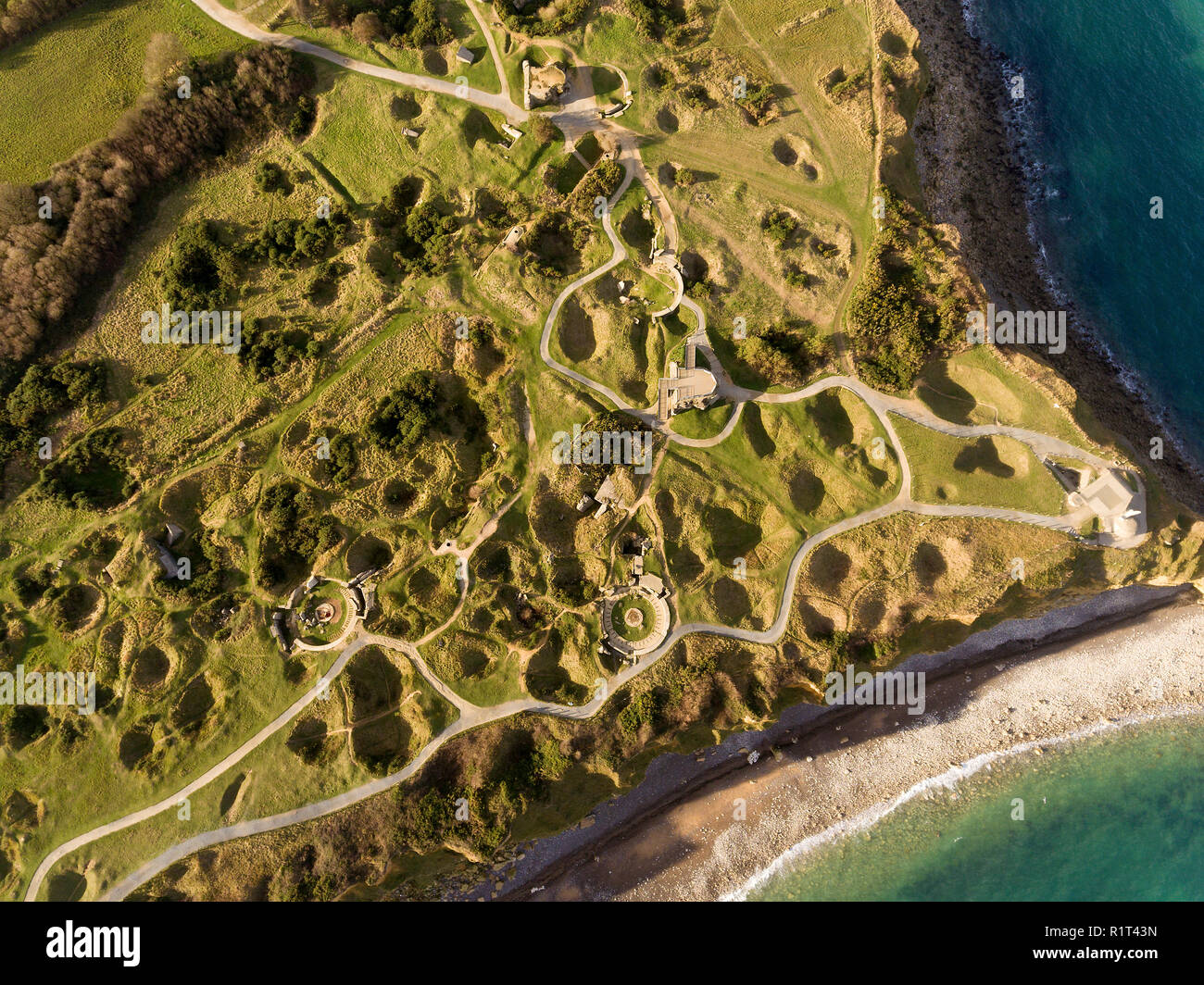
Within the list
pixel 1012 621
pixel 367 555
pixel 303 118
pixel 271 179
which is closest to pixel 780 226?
pixel 1012 621

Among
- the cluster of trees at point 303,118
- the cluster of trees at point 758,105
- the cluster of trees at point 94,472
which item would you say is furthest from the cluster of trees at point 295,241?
the cluster of trees at point 758,105

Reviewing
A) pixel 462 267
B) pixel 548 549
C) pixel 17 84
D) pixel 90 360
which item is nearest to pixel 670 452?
pixel 548 549

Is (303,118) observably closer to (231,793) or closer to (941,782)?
(231,793)

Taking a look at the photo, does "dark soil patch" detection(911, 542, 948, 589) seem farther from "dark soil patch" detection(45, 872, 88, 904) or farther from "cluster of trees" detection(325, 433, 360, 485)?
"dark soil patch" detection(45, 872, 88, 904)

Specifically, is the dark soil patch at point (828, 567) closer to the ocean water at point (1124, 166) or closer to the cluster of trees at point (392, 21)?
Result: the ocean water at point (1124, 166)

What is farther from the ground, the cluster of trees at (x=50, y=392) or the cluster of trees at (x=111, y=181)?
the cluster of trees at (x=111, y=181)

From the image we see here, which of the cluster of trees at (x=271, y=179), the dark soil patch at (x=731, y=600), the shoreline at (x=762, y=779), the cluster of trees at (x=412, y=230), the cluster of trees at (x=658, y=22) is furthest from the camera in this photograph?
the shoreline at (x=762, y=779)

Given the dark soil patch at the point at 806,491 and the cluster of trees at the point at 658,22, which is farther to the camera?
the cluster of trees at the point at 658,22
